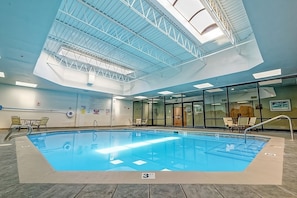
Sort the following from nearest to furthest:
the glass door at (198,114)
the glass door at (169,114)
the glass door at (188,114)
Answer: the glass door at (198,114) < the glass door at (188,114) < the glass door at (169,114)

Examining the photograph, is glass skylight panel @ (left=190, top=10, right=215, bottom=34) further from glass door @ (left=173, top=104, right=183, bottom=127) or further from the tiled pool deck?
glass door @ (left=173, top=104, right=183, bottom=127)

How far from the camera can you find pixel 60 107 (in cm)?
1145

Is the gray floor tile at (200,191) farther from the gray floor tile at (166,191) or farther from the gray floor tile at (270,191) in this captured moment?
the gray floor tile at (270,191)

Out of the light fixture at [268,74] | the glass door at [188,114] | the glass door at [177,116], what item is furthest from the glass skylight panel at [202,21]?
the glass door at [177,116]

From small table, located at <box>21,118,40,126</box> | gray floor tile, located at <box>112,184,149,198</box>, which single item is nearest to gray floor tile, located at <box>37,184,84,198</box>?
gray floor tile, located at <box>112,184,149,198</box>

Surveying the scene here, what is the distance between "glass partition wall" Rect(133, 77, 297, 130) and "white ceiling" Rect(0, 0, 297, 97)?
1548 mm

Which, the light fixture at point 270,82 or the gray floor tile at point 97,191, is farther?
the light fixture at point 270,82

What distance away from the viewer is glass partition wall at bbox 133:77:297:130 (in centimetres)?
929

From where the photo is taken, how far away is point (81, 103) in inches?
499

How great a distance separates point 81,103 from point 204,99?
10.2 m

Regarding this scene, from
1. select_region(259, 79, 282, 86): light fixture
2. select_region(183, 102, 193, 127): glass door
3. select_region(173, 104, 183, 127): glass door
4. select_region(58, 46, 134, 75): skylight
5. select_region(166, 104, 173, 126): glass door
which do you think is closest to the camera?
select_region(58, 46, 134, 75): skylight

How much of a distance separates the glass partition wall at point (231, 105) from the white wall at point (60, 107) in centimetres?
422

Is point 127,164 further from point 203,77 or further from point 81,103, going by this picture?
point 81,103

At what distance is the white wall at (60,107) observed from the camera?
949cm
